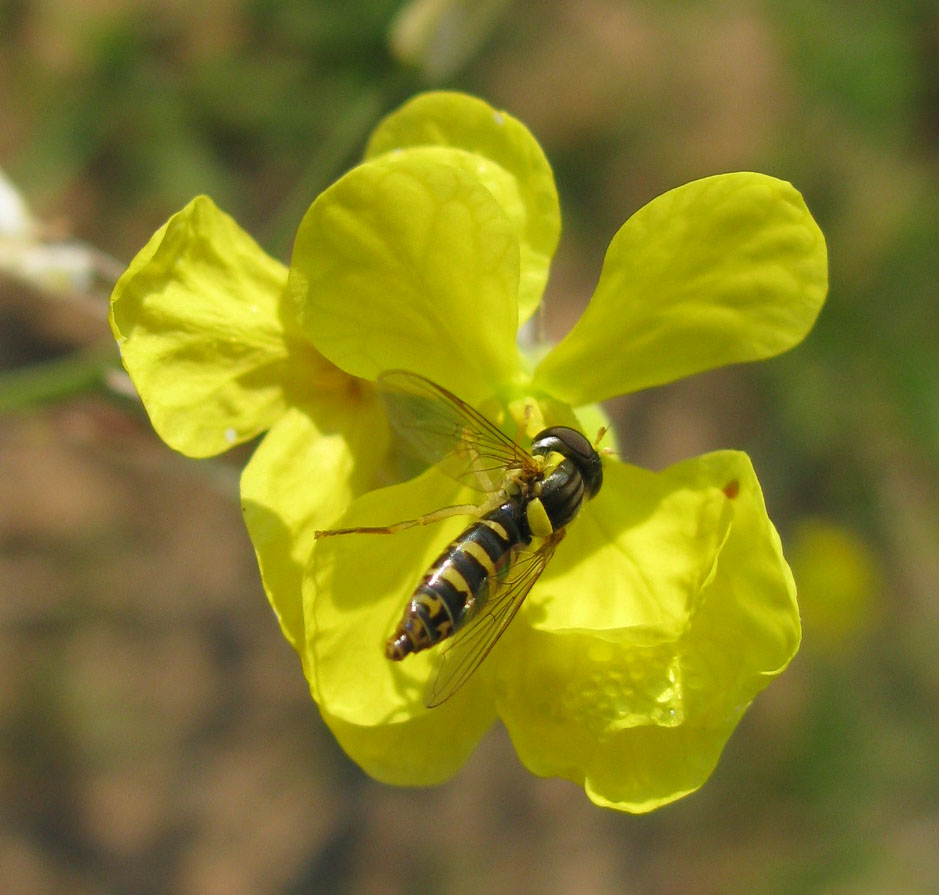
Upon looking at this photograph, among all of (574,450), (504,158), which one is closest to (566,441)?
(574,450)

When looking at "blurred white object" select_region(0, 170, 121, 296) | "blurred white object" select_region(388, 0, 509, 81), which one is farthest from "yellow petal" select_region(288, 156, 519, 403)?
"blurred white object" select_region(388, 0, 509, 81)

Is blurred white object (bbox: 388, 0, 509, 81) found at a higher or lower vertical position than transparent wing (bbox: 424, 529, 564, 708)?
higher

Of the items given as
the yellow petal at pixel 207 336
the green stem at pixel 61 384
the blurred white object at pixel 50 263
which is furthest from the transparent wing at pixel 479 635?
the blurred white object at pixel 50 263

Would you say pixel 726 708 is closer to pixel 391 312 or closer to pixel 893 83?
pixel 391 312

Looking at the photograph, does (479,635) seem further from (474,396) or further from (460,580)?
(474,396)

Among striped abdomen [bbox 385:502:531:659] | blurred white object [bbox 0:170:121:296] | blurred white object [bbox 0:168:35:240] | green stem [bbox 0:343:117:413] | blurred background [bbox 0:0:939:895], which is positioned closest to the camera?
striped abdomen [bbox 385:502:531:659]

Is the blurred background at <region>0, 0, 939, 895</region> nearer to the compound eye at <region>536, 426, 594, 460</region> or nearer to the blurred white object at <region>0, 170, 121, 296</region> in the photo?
the blurred white object at <region>0, 170, 121, 296</region>
